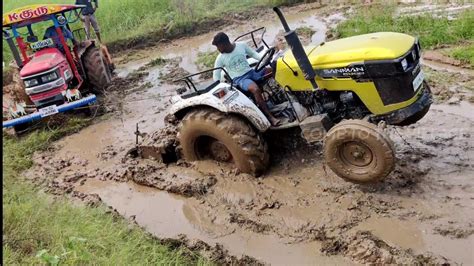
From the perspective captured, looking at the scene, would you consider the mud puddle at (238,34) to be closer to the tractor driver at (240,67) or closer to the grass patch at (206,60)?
the grass patch at (206,60)

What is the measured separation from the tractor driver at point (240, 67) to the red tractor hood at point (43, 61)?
409cm

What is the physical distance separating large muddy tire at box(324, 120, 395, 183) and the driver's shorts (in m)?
1.17

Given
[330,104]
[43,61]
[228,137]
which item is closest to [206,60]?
A: [43,61]

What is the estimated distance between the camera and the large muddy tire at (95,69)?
9.02 metres

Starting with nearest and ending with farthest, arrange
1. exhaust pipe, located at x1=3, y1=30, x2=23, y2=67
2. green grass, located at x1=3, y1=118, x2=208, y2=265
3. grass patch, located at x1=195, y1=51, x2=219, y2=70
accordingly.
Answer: green grass, located at x1=3, y1=118, x2=208, y2=265 < exhaust pipe, located at x1=3, y1=30, x2=23, y2=67 < grass patch, located at x1=195, y1=51, x2=219, y2=70

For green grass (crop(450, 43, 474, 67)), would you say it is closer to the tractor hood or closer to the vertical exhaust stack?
the tractor hood

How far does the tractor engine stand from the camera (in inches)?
320

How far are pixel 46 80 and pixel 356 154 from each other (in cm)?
578

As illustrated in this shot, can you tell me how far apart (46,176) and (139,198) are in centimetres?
164

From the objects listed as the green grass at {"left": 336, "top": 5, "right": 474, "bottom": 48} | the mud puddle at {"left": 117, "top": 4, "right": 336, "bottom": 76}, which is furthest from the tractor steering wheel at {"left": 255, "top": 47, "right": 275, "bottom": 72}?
the mud puddle at {"left": 117, "top": 4, "right": 336, "bottom": 76}

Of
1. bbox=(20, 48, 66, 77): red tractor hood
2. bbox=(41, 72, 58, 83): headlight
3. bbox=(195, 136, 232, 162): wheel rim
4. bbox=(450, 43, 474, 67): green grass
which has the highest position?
bbox=(20, 48, 66, 77): red tractor hood

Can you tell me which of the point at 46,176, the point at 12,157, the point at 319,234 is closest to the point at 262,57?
the point at 319,234

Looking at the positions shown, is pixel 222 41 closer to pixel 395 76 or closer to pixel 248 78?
pixel 248 78

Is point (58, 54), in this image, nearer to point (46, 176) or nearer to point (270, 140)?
point (46, 176)
